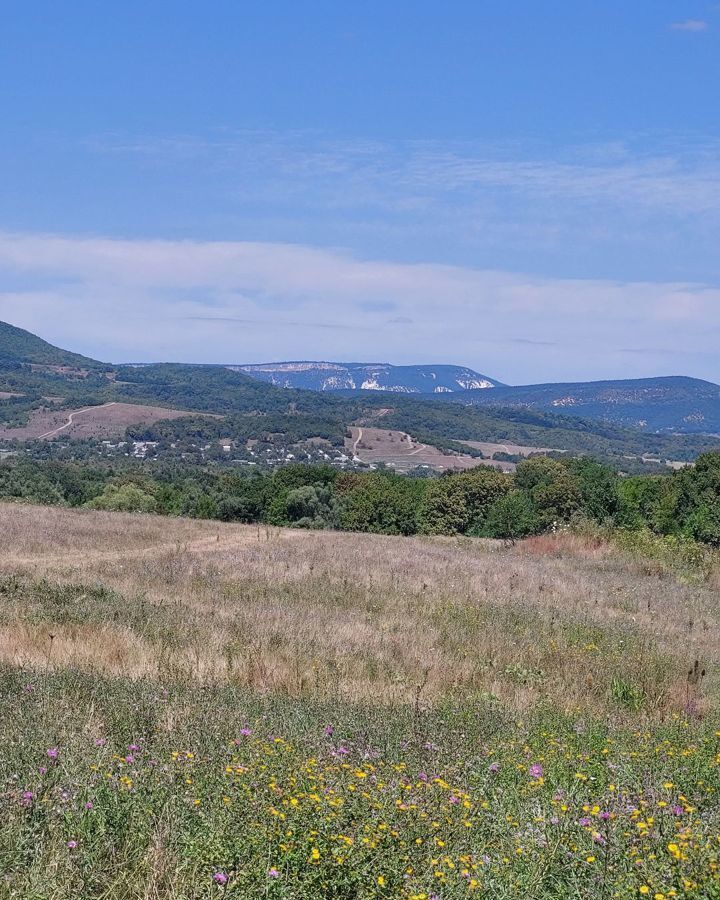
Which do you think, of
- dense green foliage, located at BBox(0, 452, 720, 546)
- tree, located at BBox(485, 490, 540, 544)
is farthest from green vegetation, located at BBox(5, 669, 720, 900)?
tree, located at BBox(485, 490, 540, 544)

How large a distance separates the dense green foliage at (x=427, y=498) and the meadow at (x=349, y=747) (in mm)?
46137

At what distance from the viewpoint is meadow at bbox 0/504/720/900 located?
12.6ft

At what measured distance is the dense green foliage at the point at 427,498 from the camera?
202 feet

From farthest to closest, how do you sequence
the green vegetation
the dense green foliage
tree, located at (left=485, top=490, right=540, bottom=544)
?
tree, located at (left=485, top=490, right=540, bottom=544) → the dense green foliage → the green vegetation

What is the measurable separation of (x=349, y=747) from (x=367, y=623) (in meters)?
6.49

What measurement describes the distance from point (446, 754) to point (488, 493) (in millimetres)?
65368

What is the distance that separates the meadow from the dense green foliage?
1816 inches

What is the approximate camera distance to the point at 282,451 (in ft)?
590

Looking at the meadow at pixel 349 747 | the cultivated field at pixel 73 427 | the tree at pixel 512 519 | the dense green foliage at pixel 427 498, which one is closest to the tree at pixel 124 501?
the dense green foliage at pixel 427 498

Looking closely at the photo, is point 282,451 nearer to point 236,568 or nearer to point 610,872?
point 236,568

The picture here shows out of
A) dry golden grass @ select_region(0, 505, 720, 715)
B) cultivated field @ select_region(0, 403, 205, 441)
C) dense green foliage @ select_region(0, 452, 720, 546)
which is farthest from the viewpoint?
cultivated field @ select_region(0, 403, 205, 441)

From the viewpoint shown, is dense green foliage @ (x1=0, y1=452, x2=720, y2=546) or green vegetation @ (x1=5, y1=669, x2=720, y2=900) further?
dense green foliage @ (x1=0, y1=452, x2=720, y2=546)

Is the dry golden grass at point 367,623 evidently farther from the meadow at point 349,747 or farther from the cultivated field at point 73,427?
the cultivated field at point 73,427

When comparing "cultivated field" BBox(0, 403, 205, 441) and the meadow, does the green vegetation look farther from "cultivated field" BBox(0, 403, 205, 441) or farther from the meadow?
"cultivated field" BBox(0, 403, 205, 441)
